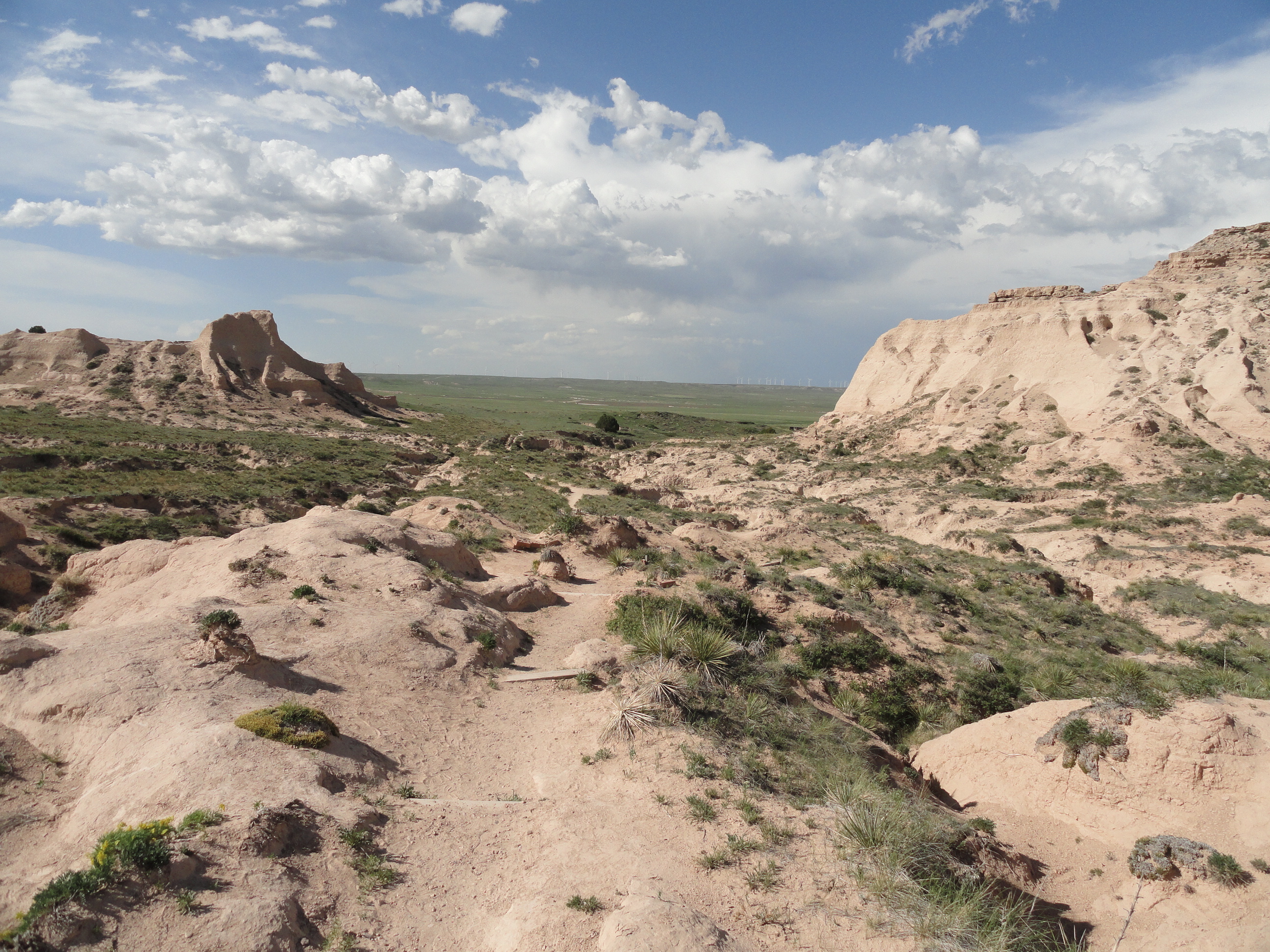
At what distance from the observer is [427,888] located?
21.5ft

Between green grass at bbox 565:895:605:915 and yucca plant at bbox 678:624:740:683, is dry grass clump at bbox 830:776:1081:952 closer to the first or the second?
green grass at bbox 565:895:605:915

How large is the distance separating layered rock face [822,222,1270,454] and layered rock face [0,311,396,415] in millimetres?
57036

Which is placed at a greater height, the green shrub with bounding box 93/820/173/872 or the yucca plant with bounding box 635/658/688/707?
the green shrub with bounding box 93/820/173/872

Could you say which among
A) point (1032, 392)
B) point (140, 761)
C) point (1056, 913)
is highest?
point (1032, 392)

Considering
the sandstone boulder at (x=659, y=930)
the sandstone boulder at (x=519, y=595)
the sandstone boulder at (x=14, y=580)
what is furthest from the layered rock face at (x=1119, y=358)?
the sandstone boulder at (x=14, y=580)

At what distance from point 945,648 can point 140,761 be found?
54.8 ft

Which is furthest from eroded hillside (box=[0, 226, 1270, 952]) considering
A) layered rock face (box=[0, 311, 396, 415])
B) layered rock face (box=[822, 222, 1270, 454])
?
layered rock face (box=[0, 311, 396, 415])

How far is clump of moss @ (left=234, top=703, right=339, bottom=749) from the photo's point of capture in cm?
820

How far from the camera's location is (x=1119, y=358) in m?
40.8

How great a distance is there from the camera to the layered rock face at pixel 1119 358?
117 feet

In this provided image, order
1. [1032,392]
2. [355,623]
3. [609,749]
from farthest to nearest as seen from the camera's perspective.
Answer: [1032,392] → [355,623] → [609,749]

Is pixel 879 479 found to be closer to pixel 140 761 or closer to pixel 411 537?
pixel 411 537

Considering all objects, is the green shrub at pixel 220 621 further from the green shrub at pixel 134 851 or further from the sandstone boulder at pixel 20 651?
the green shrub at pixel 134 851

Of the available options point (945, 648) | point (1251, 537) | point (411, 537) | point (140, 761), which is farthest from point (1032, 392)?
point (140, 761)
